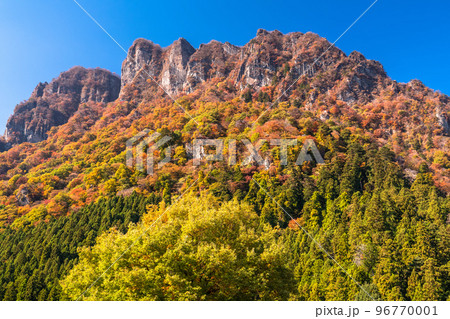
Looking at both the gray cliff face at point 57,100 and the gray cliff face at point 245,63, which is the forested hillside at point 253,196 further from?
the gray cliff face at point 57,100

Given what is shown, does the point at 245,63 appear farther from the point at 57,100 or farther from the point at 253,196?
the point at 57,100

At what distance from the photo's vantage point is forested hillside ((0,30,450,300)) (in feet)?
42.2

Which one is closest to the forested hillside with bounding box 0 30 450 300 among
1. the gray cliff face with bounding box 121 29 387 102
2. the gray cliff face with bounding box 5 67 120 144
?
the gray cliff face with bounding box 121 29 387 102

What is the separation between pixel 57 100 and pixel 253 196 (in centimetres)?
11571

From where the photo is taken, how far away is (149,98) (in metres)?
104

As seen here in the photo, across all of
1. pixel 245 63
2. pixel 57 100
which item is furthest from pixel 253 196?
pixel 57 100

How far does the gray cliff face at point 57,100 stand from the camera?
111 metres

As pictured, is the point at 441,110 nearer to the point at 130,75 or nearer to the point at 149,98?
the point at 149,98

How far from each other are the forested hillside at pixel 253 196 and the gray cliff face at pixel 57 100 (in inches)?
196

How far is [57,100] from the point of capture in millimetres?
125938

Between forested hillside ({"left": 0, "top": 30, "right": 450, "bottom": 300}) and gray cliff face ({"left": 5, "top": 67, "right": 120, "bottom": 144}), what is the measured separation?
498 centimetres

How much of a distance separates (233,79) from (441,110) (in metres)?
56.2

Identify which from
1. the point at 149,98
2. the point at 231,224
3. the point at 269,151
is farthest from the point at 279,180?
the point at 149,98

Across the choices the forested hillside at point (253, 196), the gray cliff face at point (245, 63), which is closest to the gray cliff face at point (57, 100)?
the forested hillside at point (253, 196)
